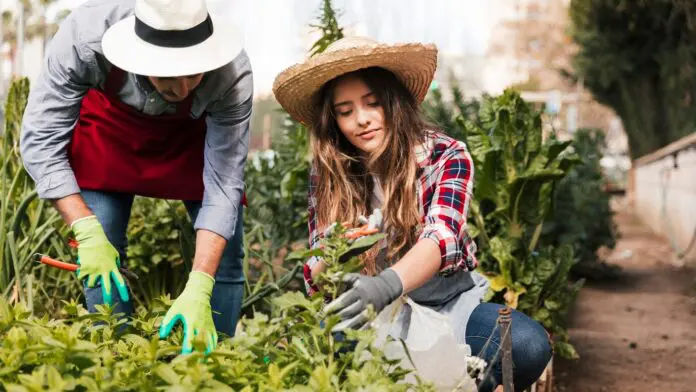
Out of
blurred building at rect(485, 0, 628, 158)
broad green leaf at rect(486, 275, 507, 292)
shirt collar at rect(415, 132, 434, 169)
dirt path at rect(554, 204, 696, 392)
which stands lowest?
blurred building at rect(485, 0, 628, 158)

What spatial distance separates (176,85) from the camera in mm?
2613

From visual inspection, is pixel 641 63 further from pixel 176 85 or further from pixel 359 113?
pixel 176 85

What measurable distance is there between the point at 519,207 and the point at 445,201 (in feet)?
5.58

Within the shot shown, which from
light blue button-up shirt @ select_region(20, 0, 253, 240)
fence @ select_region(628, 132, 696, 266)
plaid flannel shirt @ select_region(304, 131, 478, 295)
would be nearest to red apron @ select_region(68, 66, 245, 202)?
light blue button-up shirt @ select_region(20, 0, 253, 240)

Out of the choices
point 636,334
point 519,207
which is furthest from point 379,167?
point 636,334

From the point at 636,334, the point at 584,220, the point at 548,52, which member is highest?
the point at 584,220

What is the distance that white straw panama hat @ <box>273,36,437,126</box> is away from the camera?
256 cm

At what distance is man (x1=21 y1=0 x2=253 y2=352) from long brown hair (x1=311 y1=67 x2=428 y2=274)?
301mm

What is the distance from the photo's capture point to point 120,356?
72.9 inches

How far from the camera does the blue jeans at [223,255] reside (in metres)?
3.02

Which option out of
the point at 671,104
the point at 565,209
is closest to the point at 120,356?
the point at 565,209

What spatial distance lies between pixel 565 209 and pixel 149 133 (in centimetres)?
404

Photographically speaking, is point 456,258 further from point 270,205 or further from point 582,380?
point 270,205

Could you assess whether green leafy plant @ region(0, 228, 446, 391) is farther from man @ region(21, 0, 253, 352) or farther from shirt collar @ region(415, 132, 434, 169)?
shirt collar @ region(415, 132, 434, 169)
